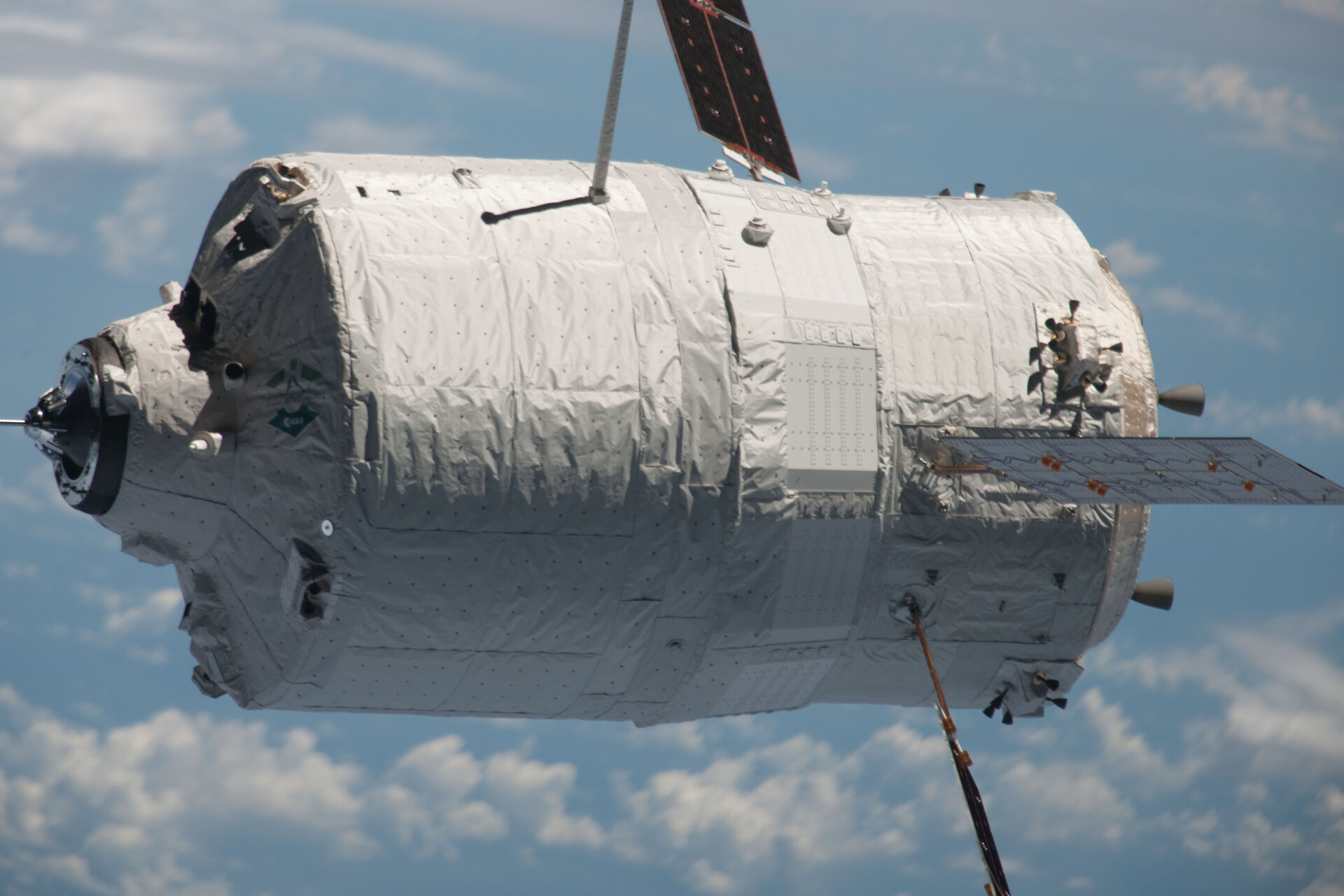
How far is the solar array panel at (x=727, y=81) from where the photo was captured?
595 inches

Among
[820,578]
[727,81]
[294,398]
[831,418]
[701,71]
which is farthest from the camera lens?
[727,81]

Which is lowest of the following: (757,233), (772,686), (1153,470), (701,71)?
(772,686)

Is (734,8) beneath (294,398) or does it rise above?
above

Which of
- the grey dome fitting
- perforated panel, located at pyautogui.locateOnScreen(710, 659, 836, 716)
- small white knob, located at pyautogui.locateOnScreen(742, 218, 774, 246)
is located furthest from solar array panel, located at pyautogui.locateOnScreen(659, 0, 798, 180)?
perforated panel, located at pyautogui.locateOnScreen(710, 659, 836, 716)

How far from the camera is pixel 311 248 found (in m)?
13.0

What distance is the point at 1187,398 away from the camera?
15523mm

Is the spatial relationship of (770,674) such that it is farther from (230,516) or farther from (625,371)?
(230,516)

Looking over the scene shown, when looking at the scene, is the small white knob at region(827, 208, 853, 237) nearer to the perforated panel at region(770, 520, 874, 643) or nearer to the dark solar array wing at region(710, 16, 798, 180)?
the dark solar array wing at region(710, 16, 798, 180)

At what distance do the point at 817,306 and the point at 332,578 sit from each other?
4.88 metres

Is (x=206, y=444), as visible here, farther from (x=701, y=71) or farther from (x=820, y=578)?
(x=701, y=71)

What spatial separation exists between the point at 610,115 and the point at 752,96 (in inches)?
92.2

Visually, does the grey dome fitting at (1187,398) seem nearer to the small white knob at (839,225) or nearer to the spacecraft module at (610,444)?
the spacecraft module at (610,444)

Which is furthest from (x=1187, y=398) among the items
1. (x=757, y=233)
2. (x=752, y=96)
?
(x=752, y=96)

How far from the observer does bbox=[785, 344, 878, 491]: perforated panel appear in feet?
45.3
